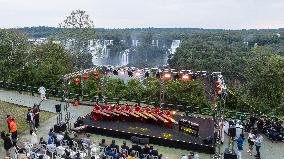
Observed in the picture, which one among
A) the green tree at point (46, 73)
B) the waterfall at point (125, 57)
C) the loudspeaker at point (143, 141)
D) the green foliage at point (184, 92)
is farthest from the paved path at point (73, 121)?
the waterfall at point (125, 57)

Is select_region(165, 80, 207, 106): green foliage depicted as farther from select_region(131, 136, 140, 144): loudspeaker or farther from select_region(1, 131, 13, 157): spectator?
select_region(1, 131, 13, 157): spectator

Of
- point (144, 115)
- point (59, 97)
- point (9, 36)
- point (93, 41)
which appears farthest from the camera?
point (93, 41)

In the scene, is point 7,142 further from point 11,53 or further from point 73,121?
point 11,53

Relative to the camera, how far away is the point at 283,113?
35.0 metres

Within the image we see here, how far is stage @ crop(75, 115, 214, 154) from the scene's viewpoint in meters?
21.5

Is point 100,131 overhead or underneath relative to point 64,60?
underneath

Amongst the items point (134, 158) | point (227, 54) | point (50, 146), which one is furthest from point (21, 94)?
point (227, 54)

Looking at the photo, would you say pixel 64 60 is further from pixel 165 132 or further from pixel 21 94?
pixel 165 132

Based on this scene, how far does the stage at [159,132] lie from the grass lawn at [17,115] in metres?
3.64

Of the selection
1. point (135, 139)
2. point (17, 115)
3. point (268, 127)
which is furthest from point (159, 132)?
point (17, 115)

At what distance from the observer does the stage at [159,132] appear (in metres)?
21.5

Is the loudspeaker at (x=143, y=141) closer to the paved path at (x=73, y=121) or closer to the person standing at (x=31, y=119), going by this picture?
the paved path at (x=73, y=121)

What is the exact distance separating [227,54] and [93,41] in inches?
1740

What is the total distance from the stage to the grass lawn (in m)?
3.64
